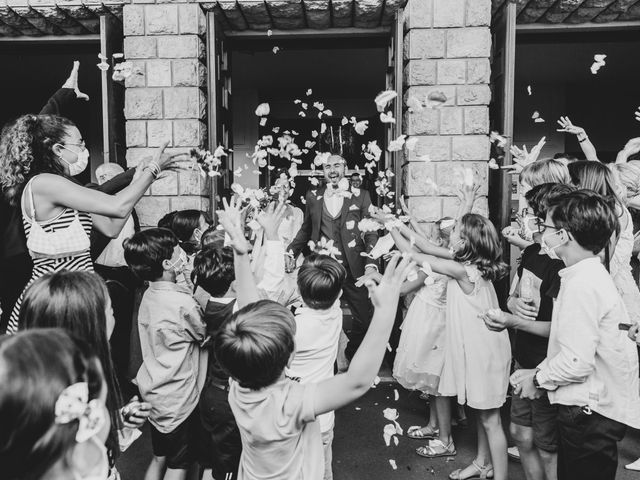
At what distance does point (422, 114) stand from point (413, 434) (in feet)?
9.30

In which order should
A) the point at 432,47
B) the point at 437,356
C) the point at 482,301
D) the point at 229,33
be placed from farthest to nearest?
the point at 229,33, the point at 432,47, the point at 437,356, the point at 482,301

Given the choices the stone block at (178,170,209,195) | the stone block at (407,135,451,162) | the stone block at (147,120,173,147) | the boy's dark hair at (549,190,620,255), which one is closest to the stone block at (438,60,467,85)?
the stone block at (407,135,451,162)

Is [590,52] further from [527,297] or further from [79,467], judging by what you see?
[79,467]

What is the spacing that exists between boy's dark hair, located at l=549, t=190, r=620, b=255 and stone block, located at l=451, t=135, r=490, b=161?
2545mm

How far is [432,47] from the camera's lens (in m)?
4.86

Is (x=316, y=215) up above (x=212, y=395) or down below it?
above

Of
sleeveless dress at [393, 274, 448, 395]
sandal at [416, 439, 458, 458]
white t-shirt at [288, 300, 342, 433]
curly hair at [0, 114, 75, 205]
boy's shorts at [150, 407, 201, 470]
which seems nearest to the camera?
white t-shirt at [288, 300, 342, 433]

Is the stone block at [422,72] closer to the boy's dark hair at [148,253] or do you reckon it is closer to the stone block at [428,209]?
the stone block at [428,209]

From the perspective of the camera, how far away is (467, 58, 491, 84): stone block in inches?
191

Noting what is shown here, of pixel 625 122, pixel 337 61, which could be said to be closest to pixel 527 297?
pixel 337 61

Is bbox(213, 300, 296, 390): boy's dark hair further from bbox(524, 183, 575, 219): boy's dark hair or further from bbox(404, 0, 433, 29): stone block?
bbox(404, 0, 433, 29): stone block

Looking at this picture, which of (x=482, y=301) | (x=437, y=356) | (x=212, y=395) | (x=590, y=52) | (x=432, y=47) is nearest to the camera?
(x=212, y=395)

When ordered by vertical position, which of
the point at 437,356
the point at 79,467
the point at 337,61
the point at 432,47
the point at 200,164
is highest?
the point at 337,61

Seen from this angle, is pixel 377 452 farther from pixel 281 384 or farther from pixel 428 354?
pixel 281 384
